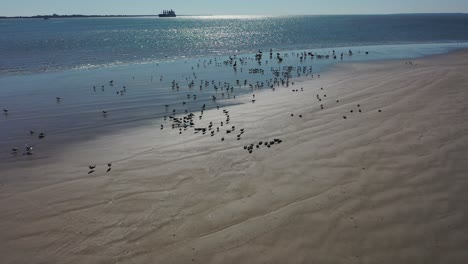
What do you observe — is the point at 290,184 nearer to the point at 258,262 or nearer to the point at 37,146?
the point at 258,262

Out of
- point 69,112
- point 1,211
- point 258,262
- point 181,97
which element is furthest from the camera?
point 181,97

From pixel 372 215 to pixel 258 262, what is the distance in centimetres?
360

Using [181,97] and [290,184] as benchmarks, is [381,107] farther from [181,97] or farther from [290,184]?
[181,97]

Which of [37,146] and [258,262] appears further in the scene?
[37,146]

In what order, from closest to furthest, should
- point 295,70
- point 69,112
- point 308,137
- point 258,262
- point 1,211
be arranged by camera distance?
point 258,262, point 1,211, point 308,137, point 69,112, point 295,70

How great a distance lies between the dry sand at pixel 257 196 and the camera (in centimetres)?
878

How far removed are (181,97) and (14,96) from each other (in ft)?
44.0

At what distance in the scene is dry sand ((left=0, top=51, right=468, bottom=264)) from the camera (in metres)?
8.78

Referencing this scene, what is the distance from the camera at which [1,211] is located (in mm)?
11055

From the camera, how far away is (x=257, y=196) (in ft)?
36.4

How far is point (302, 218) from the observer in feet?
32.3

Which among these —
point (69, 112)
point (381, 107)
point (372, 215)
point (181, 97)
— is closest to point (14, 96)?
point (69, 112)

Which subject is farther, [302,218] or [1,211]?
[1,211]

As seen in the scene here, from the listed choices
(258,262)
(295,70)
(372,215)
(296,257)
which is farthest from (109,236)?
(295,70)
